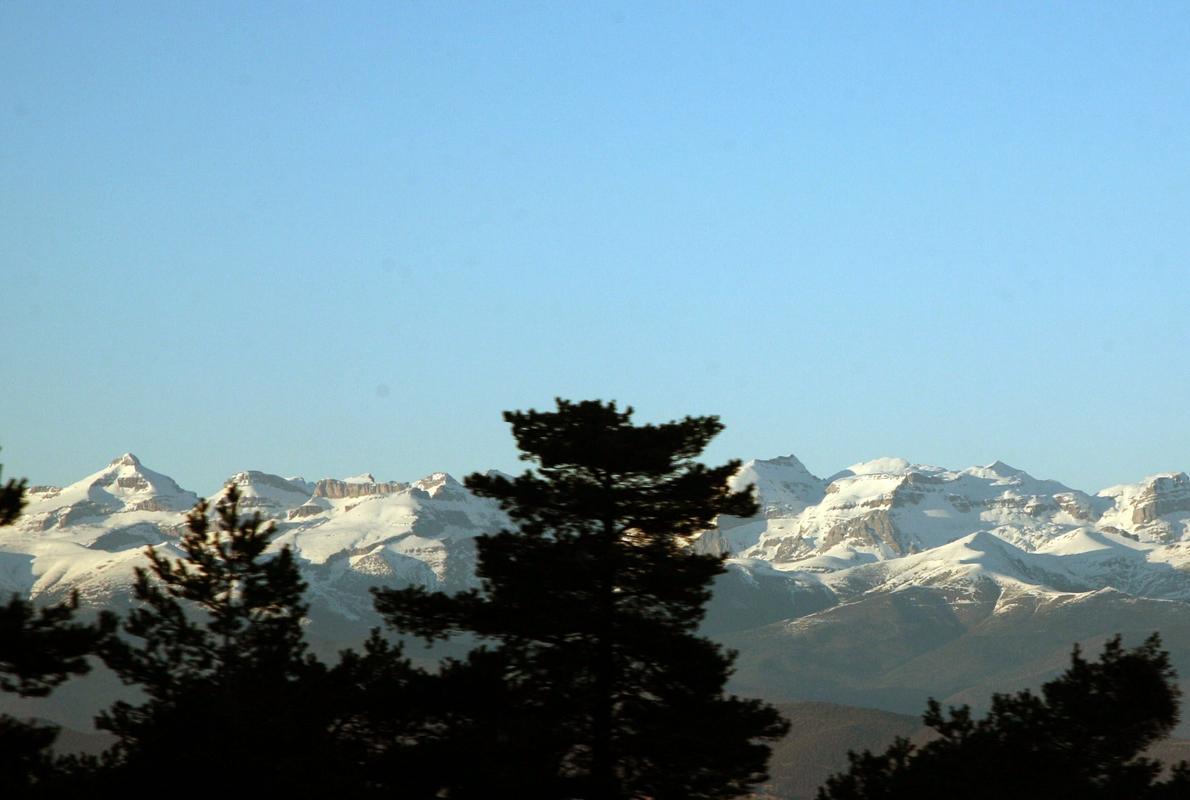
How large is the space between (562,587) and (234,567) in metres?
10.0

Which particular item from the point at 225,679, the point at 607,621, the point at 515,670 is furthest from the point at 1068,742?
the point at 225,679

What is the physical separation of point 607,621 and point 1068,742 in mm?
21748

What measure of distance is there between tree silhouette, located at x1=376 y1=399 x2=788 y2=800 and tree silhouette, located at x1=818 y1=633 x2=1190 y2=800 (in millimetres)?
8628

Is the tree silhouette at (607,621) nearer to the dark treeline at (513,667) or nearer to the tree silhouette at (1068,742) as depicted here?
the dark treeline at (513,667)

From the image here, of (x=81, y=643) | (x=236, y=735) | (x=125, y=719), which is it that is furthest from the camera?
(x=125, y=719)

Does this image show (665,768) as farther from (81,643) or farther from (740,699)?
(81,643)

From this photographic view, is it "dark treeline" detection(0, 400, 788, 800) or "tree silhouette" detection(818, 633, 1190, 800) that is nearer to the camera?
"dark treeline" detection(0, 400, 788, 800)

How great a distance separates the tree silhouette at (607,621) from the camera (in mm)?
47312

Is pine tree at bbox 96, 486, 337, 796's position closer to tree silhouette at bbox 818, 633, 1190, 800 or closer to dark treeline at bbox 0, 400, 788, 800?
dark treeline at bbox 0, 400, 788, 800

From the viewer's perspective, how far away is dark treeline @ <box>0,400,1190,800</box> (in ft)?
144

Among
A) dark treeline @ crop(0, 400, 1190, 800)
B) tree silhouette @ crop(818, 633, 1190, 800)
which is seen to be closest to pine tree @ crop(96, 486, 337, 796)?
dark treeline @ crop(0, 400, 1190, 800)

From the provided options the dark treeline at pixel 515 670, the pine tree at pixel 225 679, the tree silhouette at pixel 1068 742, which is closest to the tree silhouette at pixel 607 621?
the dark treeline at pixel 515 670

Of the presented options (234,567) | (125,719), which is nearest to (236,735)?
(125,719)

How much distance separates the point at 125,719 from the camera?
4703 centimetres
